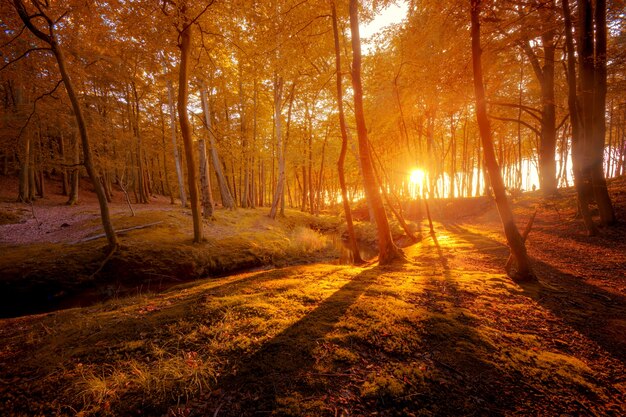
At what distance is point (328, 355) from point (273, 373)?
1.72 feet

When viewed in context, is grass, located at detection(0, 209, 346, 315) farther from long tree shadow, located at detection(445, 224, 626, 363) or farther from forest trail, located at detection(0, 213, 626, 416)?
long tree shadow, located at detection(445, 224, 626, 363)

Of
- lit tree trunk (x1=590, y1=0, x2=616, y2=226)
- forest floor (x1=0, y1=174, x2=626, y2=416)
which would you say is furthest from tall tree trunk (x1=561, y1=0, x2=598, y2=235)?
forest floor (x1=0, y1=174, x2=626, y2=416)

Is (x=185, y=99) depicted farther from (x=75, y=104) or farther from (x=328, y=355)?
(x=328, y=355)

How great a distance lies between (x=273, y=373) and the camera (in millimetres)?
1832

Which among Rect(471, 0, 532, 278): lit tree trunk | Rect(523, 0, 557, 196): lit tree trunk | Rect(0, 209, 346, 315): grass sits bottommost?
Rect(0, 209, 346, 315): grass

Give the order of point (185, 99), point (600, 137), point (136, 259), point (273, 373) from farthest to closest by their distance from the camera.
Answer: point (185, 99), point (136, 259), point (600, 137), point (273, 373)

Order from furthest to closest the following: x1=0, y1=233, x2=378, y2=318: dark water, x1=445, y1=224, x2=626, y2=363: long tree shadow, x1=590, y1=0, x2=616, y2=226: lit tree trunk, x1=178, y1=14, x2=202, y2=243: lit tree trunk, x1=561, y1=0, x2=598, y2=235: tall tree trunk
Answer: x1=178, y1=14, x2=202, y2=243: lit tree trunk
x1=561, y1=0, x2=598, y2=235: tall tree trunk
x1=590, y1=0, x2=616, y2=226: lit tree trunk
x1=0, y1=233, x2=378, y2=318: dark water
x1=445, y1=224, x2=626, y2=363: long tree shadow

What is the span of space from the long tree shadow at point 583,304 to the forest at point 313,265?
33mm

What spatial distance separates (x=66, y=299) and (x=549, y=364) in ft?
33.2

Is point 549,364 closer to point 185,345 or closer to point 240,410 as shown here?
point 240,410

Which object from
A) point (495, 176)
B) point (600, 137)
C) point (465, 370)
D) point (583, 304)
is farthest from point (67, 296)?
point (600, 137)

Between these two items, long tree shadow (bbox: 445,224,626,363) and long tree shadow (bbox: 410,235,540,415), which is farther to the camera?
long tree shadow (bbox: 445,224,626,363)

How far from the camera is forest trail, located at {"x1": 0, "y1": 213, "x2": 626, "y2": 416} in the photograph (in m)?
1.60

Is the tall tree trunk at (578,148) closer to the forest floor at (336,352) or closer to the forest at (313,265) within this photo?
the forest at (313,265)
